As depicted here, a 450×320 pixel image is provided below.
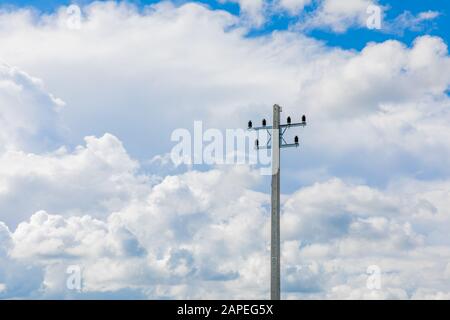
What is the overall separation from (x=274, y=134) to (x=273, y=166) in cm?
210
